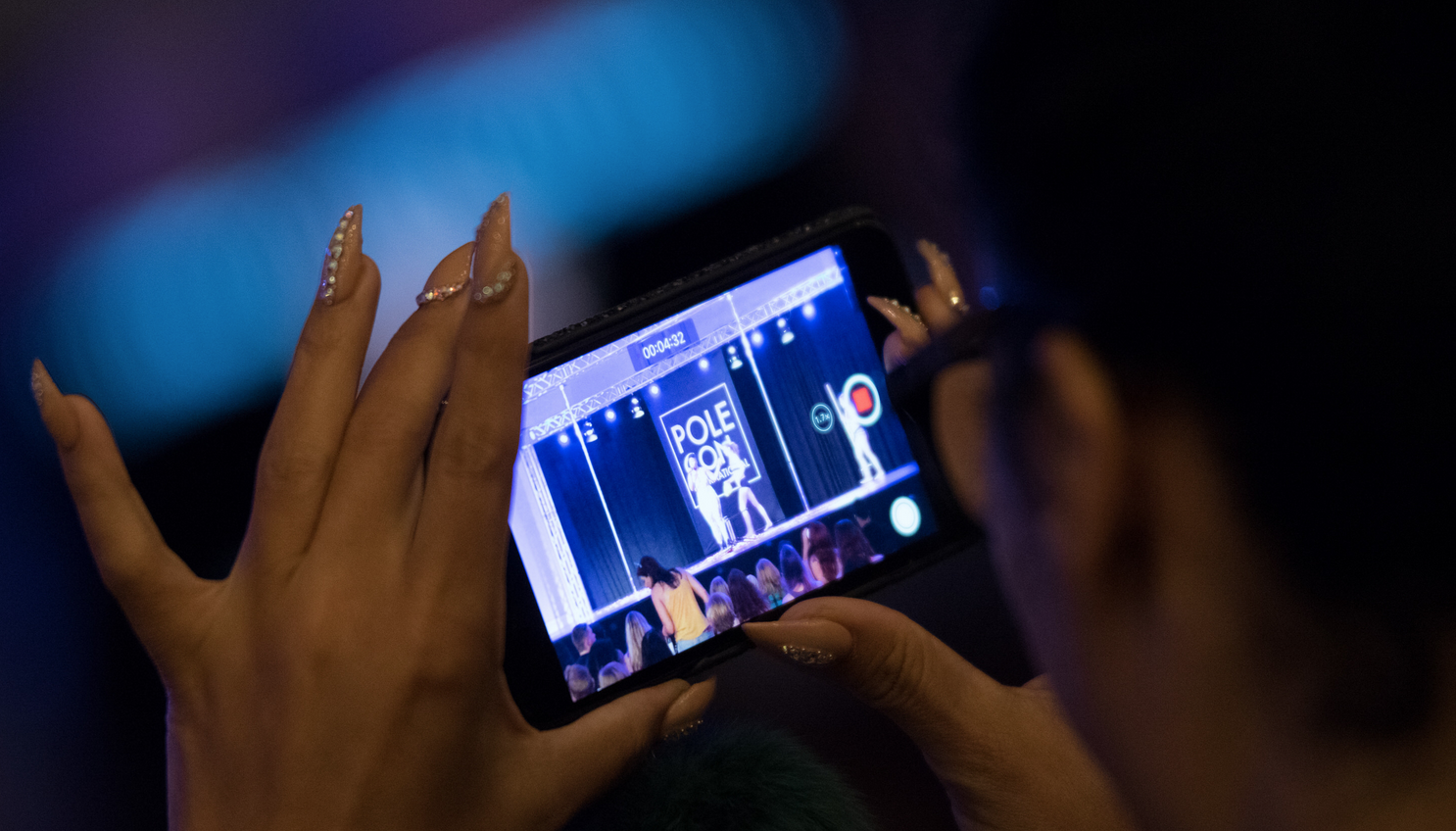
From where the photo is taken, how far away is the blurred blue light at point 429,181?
68 cm

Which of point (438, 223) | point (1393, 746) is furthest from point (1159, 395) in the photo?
point (438, 223)

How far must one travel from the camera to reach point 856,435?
0.65m

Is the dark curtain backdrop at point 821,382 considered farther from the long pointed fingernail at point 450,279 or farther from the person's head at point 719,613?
the long pointed fingernail at point 450,279

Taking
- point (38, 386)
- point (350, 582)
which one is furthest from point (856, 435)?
point (38, 386)

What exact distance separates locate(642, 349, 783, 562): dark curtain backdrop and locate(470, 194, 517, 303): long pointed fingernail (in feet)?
0.66

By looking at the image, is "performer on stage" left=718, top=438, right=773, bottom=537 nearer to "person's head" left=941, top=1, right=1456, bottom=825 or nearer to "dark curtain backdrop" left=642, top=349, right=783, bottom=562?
"dark curtain backdrop" left=642, top=349, right=783, bottom=562

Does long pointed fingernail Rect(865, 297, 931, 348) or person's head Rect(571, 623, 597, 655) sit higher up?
long pointed fingernail Rect(865, 297, 931, 348)

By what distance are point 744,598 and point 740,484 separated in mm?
86

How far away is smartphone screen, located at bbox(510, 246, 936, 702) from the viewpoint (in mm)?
609

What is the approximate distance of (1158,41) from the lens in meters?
0.23

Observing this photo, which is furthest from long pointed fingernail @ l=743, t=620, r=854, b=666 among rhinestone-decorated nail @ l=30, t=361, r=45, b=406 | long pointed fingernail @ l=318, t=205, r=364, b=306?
rhinestone-decorated nail @ l=30, t=361, r=45, b=406

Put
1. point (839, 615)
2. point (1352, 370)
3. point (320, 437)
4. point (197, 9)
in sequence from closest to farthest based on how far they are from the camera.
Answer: point (1352, 370) → point (320, 437) → point (839, 615) → point (197, 9)

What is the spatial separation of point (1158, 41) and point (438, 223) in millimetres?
617

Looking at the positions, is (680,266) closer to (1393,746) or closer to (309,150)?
(309,150)
